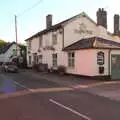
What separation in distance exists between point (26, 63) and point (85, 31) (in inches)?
729

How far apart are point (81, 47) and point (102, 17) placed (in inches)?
367

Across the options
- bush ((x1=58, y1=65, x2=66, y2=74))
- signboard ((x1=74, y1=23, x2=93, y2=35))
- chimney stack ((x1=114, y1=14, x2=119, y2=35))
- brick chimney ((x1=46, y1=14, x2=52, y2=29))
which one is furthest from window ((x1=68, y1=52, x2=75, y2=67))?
brick chimney ((x1=46, y1=14, x2=52, y2=29))

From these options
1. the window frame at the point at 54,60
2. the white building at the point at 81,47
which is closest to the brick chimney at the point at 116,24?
the white building at the point at 81,47

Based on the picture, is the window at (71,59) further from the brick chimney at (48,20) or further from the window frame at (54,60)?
the brick chimney at (48,20)

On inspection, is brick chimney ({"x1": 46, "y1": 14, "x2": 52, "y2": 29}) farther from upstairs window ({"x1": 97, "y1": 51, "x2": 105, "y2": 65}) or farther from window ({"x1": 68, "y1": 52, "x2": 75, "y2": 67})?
upstairs window ({"x1": 97, "y1": 51, "x2": 105, "y2": 65})

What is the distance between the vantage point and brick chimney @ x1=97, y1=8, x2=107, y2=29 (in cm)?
3984

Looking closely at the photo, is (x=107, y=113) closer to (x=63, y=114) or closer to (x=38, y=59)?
(x=63, y=114)

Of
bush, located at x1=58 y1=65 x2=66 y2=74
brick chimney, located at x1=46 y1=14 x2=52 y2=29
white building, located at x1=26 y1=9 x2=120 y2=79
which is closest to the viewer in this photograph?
white building, located at x1=26 y1=9 x2=120 y2=79

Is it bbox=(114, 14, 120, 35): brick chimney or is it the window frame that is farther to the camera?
bbox=(114, 14, 120, 35): brick chimney

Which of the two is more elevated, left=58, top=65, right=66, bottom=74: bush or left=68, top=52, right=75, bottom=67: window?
left=68, top=52, right=75, bottom=67: window

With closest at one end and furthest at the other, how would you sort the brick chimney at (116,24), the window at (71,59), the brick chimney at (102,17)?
the window at (71,59) < the brick chimney at (102,17) < the brick chimney at (116,24)

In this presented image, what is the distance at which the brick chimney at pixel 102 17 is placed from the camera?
39844mm

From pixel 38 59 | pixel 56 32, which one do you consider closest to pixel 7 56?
pixel 38 59

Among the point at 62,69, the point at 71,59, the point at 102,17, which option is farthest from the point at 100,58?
the point at 102,17
